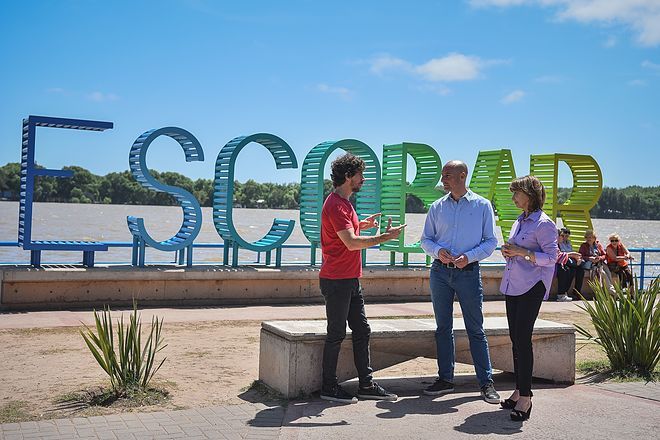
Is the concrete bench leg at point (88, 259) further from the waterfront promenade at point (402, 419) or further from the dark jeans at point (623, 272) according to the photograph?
the dark jeans at point (623, 272)

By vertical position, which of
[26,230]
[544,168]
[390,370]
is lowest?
[390,370]

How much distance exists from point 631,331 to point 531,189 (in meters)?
2.73

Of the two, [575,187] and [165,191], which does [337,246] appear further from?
[575,187]

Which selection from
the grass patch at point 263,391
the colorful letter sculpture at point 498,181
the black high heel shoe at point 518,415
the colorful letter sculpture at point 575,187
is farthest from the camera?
the colorful letter sculpture at point 575,187

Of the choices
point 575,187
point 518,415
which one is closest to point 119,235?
point 575,187

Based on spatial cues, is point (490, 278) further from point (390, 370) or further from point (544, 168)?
point (390, 370)

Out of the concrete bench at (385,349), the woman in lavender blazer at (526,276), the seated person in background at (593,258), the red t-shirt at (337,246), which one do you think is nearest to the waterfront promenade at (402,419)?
the concrete bench at (385,349)

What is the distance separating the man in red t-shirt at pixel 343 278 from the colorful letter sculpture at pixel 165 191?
7.70 meters

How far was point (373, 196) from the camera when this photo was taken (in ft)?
53.7

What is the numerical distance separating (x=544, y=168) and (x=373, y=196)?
14.3 ft

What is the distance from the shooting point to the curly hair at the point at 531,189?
6.82 metres

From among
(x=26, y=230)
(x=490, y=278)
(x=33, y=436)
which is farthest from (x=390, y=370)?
(x=490, y=278)

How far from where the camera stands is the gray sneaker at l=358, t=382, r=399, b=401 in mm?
7227

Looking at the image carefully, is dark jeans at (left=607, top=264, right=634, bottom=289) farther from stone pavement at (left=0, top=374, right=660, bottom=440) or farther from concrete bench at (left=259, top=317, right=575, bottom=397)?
stone pavement at (left=0, top=374, right=660, bottom=440)
